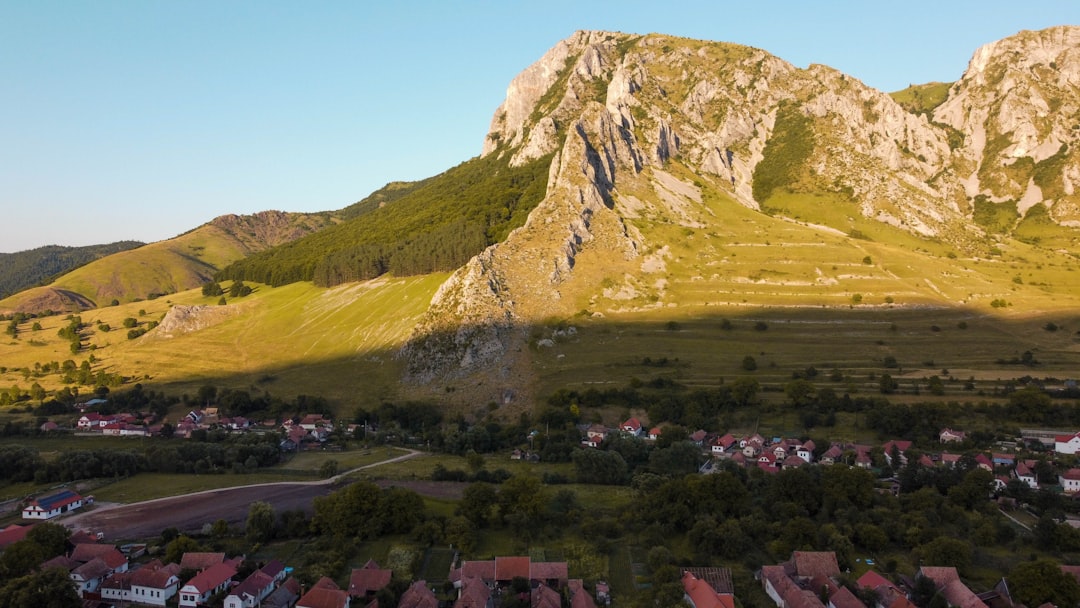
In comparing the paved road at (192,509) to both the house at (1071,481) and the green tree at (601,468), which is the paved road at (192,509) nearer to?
the green tree at (601,468)

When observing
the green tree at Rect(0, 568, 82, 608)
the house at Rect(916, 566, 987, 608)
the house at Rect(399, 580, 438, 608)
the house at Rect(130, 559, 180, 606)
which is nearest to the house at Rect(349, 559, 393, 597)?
the house at Rect(399, 580, 438, 608)

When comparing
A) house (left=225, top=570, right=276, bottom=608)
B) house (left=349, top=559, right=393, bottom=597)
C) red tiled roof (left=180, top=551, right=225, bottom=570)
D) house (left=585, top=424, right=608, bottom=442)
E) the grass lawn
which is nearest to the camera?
house (left=225, top=570, right=276, bottom=608)

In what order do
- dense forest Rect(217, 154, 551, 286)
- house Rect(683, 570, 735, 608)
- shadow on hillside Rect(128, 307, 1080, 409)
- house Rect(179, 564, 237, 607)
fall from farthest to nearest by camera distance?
dense forest Rect(217, 154, 551, 286) < shadow on hillside Rect(128, 307, 1080, 409) < house Rect(179, 564, 237, 607) < house Rect(683, 570, 735, 608)

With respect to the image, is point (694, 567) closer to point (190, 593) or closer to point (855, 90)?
point (190, 593)

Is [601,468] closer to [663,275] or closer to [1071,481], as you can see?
[1071,481]

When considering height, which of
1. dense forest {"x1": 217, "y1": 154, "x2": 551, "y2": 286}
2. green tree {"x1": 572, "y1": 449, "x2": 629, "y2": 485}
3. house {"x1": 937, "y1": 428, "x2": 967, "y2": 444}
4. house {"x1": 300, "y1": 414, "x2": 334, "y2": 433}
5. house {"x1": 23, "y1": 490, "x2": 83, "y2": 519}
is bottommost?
house {"x1": 937, "y1": 428, "x2": 967, "y2": 444}

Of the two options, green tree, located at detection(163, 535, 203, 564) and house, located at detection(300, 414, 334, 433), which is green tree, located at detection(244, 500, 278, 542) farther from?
house, located at detection(300, 414, 334, 433)

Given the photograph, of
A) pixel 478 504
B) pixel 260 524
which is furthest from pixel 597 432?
pixel 260 524
